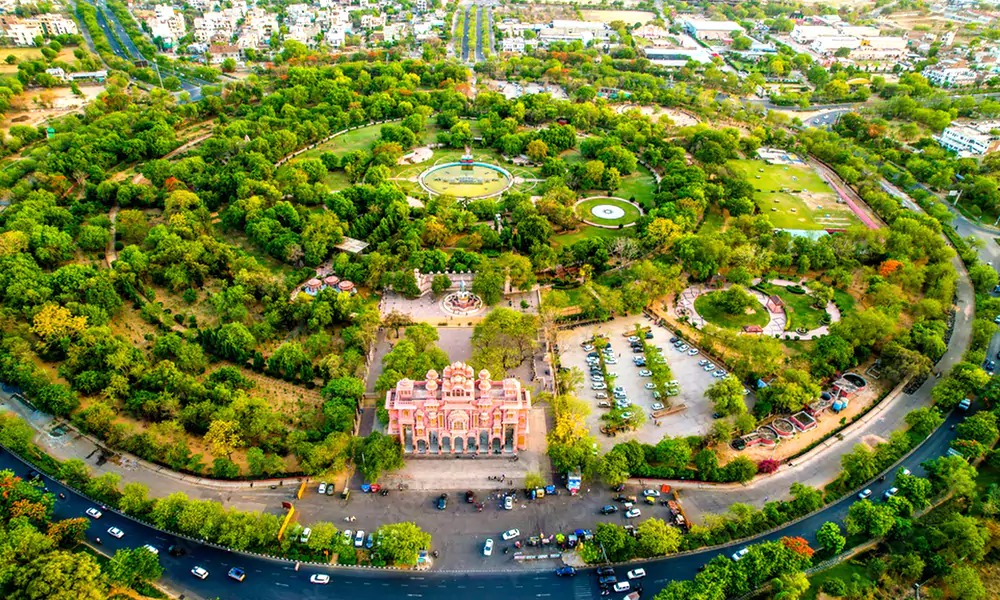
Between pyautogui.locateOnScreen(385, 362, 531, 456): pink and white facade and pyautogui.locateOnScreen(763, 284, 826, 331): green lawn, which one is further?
pyautogui.locateOnScreen(763, 284, 826, 331): green lawn

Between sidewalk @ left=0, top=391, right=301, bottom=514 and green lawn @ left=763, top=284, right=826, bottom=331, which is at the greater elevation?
green lawn @ left=763, top=284, right=826, bottom=331

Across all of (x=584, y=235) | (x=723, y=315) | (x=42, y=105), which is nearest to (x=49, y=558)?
(x=723, y=315)

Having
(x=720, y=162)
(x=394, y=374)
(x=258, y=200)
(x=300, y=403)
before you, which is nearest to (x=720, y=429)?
(x=394, y=374)

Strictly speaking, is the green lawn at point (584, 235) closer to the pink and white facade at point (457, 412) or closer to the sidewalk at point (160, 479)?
the pink and white facade at point (457, 412)

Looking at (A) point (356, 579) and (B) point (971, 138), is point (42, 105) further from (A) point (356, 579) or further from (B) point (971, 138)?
(B) point (971, 138)

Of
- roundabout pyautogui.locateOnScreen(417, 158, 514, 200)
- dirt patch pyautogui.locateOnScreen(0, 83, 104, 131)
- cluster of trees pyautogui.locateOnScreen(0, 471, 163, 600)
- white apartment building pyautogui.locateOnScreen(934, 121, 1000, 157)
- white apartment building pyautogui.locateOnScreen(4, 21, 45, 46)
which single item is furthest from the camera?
white apartment building pyautogui.locateOnScreen(4, 21, 45, 46)

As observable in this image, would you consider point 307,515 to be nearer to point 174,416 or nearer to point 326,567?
point 326,567

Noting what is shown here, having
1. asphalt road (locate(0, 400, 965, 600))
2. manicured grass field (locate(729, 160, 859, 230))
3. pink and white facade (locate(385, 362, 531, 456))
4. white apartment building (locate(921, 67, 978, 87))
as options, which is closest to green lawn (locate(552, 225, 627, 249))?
manicured grass field (locate(729, 160, 859, 230))

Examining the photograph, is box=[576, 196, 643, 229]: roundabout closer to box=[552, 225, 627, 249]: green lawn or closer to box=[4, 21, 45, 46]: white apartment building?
box=[552, 225, 627, 249]: green lawn
